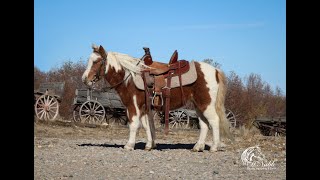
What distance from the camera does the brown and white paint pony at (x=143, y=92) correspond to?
8.52 metres

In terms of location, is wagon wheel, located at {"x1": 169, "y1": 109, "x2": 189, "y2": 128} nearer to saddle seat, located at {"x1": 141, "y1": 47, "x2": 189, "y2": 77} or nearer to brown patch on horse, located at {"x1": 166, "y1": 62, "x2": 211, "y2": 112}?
saddle seat, located at {"x1": 141, "y1": 47, "x2": 189, "y2": 77}

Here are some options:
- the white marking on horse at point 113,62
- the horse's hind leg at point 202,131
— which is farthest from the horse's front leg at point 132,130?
the horse's hind leg at point 202,131

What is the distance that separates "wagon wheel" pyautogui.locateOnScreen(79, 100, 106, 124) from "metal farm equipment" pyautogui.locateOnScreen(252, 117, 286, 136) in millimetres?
6401

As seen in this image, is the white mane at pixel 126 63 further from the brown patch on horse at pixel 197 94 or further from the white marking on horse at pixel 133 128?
the brown patch on horse at pixel 197 94

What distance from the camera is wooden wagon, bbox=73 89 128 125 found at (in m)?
18.1

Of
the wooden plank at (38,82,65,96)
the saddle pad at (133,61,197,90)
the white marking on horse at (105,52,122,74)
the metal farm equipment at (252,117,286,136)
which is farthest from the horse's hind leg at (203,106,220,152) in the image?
the wooden plank at (38,82,65,96)

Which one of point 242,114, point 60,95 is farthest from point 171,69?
point 242,114

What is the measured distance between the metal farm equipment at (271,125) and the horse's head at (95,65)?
10506 mm

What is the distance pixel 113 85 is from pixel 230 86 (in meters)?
17.4

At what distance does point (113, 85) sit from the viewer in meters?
8.88

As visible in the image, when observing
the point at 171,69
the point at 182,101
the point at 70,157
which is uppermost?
the point at 171,69

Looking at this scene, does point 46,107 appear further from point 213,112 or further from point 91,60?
point 213,112

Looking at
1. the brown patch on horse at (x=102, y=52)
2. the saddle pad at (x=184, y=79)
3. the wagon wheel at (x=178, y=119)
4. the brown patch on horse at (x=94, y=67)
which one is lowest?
the wagon wheel at (x=178, y=119)

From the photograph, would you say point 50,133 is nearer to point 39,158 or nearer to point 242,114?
point 39,158
